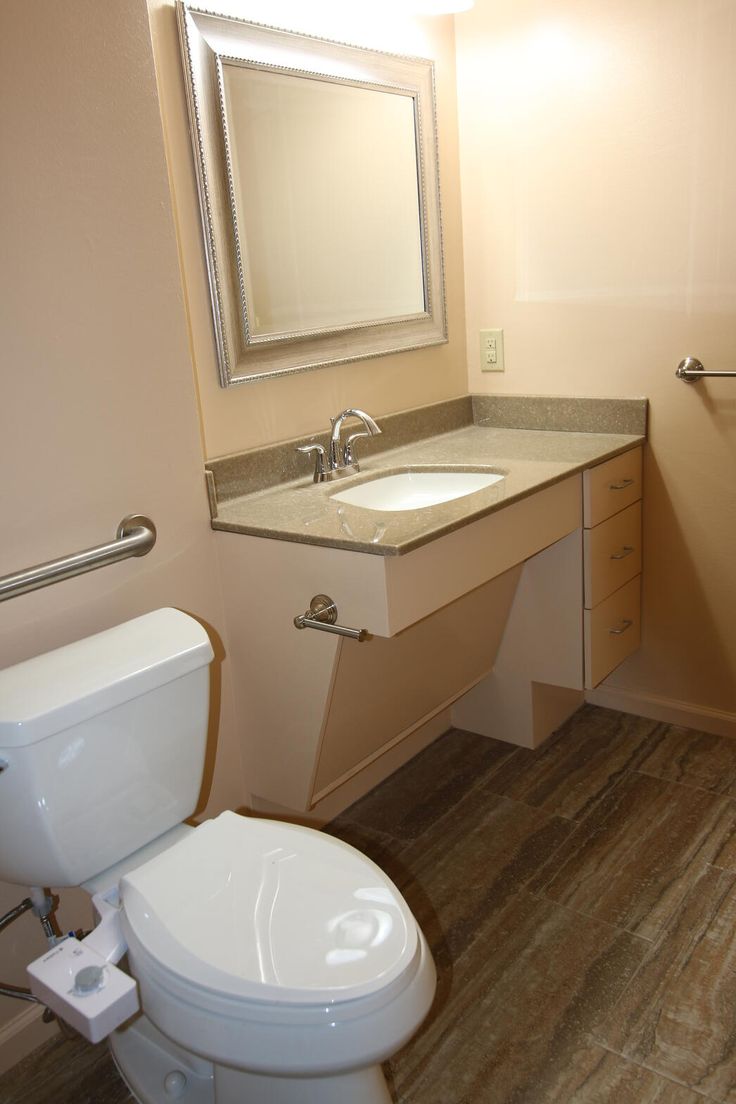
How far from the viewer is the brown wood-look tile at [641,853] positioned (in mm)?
1811

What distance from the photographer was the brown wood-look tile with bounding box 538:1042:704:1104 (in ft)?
4.59

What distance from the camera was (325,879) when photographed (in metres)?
1.27

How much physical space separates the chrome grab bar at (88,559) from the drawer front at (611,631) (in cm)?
113

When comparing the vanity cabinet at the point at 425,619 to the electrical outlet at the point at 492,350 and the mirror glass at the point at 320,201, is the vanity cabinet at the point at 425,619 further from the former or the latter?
the mirror glass at the point at 320,201

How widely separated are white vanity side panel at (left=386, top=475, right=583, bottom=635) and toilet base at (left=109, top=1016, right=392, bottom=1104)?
69 cm

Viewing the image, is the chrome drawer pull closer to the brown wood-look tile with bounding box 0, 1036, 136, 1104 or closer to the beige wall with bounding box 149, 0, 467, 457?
the beige wall with bounding box 149, 0, 467, 457

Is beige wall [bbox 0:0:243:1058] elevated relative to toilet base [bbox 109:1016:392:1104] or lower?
elevated

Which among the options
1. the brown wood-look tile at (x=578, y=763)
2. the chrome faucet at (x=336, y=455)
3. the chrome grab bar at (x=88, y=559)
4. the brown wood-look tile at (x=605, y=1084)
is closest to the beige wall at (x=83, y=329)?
the chrome grab bar at (x=88, y=559)

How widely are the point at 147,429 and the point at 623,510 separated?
1223mm

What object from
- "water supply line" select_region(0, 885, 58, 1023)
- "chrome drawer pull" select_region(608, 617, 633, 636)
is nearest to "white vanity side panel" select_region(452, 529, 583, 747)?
"chrome drawer pull" select_region(608, 617, 633, 636)

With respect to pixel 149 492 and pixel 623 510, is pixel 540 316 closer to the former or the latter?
pixel 623 510

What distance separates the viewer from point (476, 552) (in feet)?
5.77

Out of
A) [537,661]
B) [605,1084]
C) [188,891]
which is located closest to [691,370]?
[537,661]

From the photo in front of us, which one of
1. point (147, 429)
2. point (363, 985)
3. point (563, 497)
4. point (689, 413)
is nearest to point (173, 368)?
point (147, 429)
